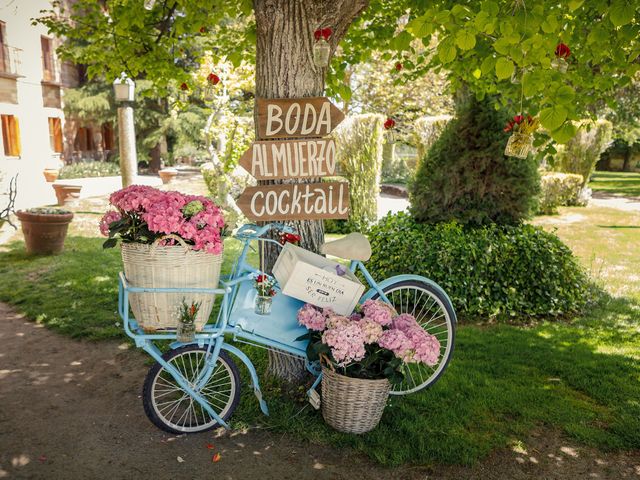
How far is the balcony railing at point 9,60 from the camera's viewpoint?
17.2m

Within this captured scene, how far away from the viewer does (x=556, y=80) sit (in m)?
2.79

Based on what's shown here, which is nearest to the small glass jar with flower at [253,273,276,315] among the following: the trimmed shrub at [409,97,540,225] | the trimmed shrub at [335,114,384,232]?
the trimmed shrub at [409,97,540,225]

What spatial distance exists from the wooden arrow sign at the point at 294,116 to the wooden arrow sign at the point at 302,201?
1.18 ft

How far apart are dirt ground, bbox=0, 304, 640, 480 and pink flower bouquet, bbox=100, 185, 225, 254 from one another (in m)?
1.30

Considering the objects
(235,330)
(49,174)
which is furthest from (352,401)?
(49,174)

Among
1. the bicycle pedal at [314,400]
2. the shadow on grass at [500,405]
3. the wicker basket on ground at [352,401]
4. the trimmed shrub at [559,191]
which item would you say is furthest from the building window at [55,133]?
the wicker basket on ground at [352,401]

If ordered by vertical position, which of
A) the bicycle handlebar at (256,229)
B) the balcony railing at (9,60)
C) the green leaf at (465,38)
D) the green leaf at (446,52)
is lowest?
the bicycle handlebar at (256,229)

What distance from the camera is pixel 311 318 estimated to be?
3408 millimetres

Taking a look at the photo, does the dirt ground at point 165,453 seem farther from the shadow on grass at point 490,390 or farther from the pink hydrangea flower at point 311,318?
the pink hydrangea flower at point 311,318

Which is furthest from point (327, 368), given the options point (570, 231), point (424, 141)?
point (424, 141)

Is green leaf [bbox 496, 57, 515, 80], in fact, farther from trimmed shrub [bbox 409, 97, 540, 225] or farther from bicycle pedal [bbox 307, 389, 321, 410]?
trimmed shrub [bbox 409, 97, 540, 225]

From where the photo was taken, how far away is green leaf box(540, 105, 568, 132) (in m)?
2.60

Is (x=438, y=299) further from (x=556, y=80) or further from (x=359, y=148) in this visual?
(x=359, y=148)

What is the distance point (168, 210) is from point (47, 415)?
191 centimetres
